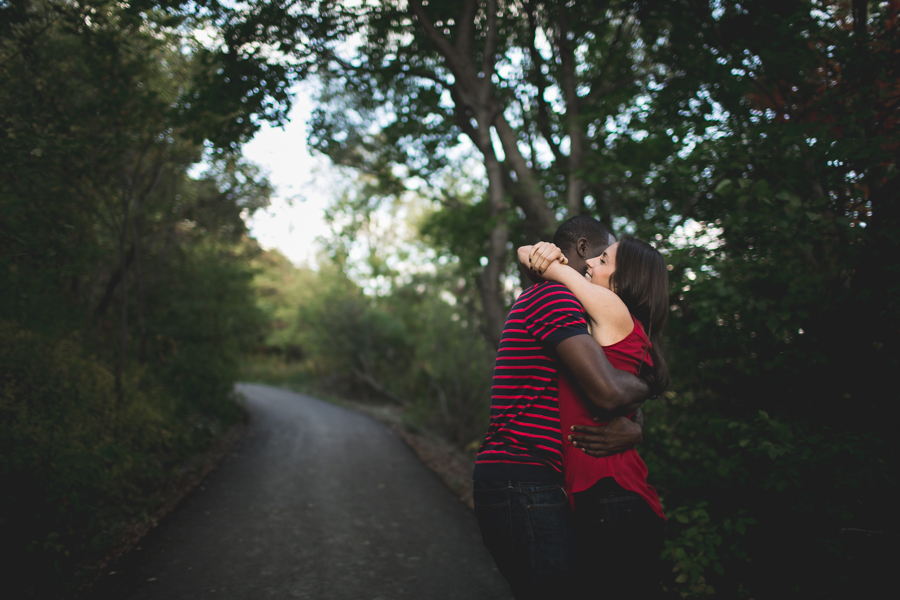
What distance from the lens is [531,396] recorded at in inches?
68.5

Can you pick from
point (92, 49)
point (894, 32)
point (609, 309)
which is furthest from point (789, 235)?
point (92, 49)

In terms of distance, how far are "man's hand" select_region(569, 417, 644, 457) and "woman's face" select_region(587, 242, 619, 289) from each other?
0.52 metres

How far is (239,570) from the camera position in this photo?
460cm

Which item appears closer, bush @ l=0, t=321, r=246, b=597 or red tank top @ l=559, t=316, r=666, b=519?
red tank top @ l=559, t=316, r=666, b=519

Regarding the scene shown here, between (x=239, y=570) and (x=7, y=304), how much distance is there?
3197 mm

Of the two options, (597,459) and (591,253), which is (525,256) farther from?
(597,459)

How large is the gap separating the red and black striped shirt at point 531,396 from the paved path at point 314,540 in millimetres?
3020

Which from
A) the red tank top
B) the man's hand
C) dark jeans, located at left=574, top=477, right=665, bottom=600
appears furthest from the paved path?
the man's hand

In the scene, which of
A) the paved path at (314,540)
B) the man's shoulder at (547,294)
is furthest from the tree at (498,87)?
the man's shoulder at (547,294)

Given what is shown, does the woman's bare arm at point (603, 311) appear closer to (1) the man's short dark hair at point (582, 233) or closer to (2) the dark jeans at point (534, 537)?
(1) the man's short dark hair at point (582, 233)

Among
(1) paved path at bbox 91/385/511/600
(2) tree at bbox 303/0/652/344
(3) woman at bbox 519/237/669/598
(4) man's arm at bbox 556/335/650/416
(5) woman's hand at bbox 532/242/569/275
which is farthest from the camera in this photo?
(2) tree at bbox 303/0/652/344

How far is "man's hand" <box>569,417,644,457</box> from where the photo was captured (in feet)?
→ 5.52

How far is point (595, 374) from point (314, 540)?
4884 millimetres

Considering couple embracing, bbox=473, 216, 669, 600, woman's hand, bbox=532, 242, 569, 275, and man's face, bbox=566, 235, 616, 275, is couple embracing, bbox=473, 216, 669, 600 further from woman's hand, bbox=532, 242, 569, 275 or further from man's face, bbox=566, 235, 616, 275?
man's face, bbox=566, 235, 616, 275
